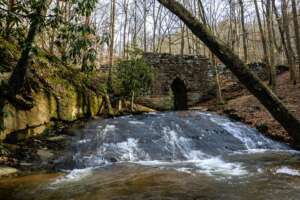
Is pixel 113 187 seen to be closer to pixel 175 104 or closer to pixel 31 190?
pixel 31 190

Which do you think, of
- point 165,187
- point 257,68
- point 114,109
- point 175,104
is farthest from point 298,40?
point 165,187

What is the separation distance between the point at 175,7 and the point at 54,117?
299 inches

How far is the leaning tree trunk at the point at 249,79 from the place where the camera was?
2215 millimetres

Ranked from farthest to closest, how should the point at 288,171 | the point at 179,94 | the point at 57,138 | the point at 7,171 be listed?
1. the point at 179,94
2. the point at 57,138
3. the point at 7,171
4. the point at 288,171

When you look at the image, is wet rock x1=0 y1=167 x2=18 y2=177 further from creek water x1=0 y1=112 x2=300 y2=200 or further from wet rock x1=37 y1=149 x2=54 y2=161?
wet rock x1=37 y1=149 x2=54 y2=161

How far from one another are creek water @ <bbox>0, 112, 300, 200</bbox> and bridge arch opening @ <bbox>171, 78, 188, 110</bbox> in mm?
7572

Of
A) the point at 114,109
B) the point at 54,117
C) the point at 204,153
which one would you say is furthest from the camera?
the point at 114,109

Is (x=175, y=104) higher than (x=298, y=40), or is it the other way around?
(x=298, y=40)

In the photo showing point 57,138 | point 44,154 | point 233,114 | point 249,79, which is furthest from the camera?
point 233,114

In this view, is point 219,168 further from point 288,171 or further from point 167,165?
point 288,171

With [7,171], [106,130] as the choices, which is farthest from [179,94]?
[7,171]

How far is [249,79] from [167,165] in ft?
14.8

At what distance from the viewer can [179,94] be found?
64.7 ft

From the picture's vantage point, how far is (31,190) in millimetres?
4645
